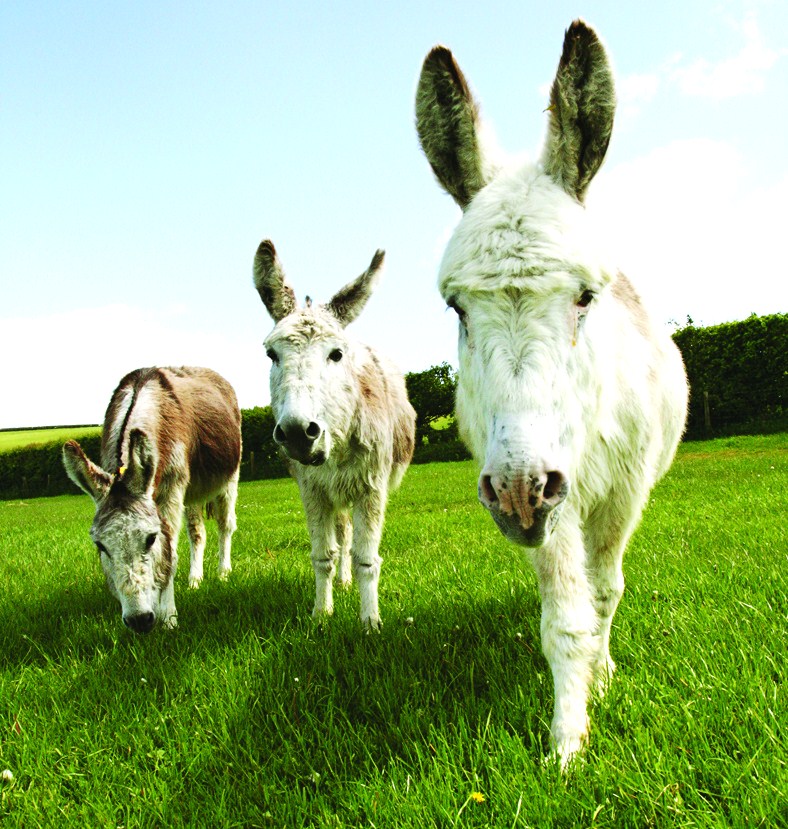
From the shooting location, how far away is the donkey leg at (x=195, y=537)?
6.44 metres

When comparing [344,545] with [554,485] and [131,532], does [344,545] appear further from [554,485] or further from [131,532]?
[554,485]

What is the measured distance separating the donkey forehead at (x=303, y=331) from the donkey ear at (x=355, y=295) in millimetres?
238

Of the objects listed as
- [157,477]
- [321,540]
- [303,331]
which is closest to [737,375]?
[321,540]

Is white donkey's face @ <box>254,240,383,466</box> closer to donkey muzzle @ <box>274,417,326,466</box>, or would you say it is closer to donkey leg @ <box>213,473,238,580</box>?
donkey muzzle @ <box>274,417,326,466</box>

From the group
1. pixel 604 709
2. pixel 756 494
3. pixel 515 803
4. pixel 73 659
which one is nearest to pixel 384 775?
pixel 515 803

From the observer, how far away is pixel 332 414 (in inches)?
165

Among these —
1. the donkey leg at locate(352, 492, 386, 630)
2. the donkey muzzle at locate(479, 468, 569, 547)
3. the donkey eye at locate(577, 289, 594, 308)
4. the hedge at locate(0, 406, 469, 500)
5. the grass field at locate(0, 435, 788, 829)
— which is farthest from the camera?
the hedge at locate(0, 406, 469, 500)

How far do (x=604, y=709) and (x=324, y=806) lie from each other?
115 cm

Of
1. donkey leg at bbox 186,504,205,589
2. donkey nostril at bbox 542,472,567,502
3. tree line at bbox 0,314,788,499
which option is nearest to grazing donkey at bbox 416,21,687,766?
donkey nostril at bbox 542,472,567,502

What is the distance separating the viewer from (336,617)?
423 centimetres

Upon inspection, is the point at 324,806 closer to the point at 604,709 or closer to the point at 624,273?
the point at 604,709

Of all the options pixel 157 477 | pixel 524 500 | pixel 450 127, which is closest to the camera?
pixel 524 500

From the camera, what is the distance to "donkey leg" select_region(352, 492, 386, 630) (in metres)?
4.25

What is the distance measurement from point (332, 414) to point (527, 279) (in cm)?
229
